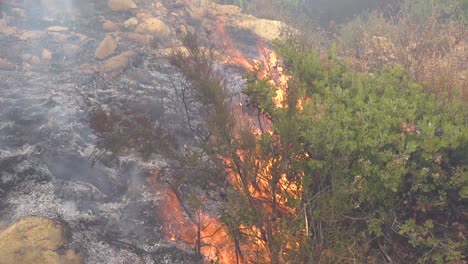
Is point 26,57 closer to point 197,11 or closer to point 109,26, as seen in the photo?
point 109,26

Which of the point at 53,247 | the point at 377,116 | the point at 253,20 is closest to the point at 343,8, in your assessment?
the point at 253,20

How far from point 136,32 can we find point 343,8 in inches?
295

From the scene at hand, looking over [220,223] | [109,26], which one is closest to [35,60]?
[109,26]

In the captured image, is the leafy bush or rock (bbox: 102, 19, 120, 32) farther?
rock (bbox: 102, 19, 120, 32)

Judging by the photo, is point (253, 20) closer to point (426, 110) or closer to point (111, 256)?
point (426, 110)

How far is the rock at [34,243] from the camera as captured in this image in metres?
3.41

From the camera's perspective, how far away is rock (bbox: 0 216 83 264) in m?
3.41

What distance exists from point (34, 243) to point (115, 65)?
4.68 meters

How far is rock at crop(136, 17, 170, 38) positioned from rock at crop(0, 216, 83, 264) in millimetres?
6377

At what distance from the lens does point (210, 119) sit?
3.61 metres

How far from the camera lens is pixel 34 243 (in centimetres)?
353

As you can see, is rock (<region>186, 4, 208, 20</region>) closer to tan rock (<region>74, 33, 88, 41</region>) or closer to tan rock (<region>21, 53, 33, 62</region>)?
tan rock (<region>74, 33, 88, 41</region>)

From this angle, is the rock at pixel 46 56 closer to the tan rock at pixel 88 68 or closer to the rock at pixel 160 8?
the tan rock at pixel 88 68

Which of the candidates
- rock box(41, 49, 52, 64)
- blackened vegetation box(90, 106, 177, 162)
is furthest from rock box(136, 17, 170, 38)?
blackened vegetation box(90, 106, 177, 162)
